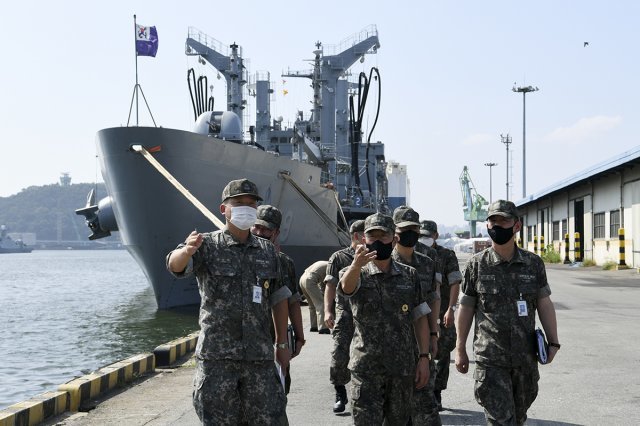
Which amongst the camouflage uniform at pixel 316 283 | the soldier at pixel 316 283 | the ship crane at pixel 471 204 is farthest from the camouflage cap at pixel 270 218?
the ship crane at pixel 471 204

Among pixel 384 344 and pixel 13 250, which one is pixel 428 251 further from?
pixel 13 250

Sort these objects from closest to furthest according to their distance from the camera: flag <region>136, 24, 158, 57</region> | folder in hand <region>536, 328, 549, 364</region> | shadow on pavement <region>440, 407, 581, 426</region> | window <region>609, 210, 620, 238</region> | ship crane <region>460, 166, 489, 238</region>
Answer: folder in hand <region>536, 328, 549, 364</region>, shadow on pavement <region>440, 407, 581, 426</region>, flag <region>136, 24, 158, 57</region>, window <region>609, 210, 620, 238</region>, ship crane <region>460, 166, 489, 238</region>

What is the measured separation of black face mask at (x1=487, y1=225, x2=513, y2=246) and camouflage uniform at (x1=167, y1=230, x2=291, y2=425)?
1561 mm

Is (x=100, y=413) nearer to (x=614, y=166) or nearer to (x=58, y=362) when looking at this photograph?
(x=58, y=362)

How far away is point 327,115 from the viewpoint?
35.1 meters

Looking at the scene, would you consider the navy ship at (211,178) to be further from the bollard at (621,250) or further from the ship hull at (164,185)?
the bollard at (621,250)

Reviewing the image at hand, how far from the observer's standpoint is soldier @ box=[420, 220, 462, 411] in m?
7.18

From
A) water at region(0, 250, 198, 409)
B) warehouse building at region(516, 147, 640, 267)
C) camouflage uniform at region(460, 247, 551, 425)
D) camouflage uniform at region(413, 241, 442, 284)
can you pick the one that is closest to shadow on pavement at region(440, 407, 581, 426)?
camouflage uniform at region(413, 241, 442, 284)

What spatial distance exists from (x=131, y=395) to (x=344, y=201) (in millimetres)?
23543

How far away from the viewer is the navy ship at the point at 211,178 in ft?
63.9

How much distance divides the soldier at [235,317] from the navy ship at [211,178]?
830cm

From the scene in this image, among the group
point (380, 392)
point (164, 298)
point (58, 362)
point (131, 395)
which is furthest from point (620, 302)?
point (380, 392)

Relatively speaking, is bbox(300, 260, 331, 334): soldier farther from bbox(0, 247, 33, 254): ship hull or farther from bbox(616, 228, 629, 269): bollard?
bbox(0, 247, 33, 254): ship hull

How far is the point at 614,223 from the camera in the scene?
3341cm
